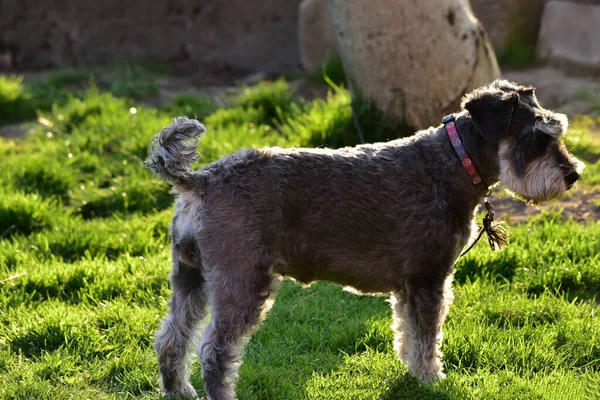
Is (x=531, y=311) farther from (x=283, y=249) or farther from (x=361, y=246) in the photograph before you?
(x=283, y=249)

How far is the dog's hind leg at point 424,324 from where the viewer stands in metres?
4.51

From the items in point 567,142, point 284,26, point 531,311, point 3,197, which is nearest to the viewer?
point 531,311

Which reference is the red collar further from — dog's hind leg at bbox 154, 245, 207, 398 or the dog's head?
dog's hind leg at bbox 154, 245, 207, 398

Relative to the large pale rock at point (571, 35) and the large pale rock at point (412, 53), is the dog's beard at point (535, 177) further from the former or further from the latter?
the large pale rock at point (571, 35)

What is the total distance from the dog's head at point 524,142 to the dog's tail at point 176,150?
1.52 meters

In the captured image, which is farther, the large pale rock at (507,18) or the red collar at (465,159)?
the large pale rock at (507,18)

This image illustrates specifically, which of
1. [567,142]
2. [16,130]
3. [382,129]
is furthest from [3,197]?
[567,142]

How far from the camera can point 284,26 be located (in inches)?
496

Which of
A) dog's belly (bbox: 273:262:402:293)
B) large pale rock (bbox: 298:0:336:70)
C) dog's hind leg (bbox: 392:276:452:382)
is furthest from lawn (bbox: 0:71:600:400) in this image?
large pale rock (bbox: 298:0:336:70)

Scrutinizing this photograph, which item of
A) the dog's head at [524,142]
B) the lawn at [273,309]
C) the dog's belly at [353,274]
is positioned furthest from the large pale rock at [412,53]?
the dog's belly at [353,274]

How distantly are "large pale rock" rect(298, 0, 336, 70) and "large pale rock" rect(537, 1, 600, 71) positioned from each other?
9.05 ft

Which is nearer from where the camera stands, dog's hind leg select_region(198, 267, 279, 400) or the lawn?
dog's hind leg select_region(198, 267, 279, 400)

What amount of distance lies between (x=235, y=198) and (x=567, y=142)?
450cm

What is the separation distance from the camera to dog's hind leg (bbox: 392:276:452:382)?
14.8 feet
